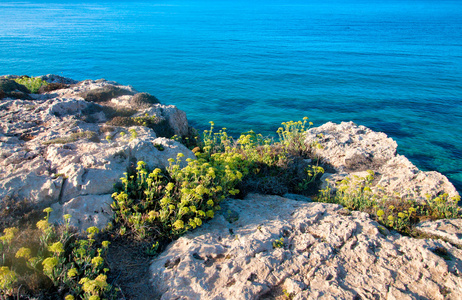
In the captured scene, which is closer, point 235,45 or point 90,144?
point 90,144

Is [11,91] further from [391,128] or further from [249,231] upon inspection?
[391,128]

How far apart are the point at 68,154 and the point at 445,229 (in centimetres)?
844

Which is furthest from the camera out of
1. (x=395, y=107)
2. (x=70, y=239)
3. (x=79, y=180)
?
(x=395, y=107)

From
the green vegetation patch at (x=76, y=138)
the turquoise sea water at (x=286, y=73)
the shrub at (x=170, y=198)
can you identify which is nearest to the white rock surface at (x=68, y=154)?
the green vegetation patch at (x=76, y=138)

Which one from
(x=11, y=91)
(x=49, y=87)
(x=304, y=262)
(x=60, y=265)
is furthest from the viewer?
(x=49, y=87)

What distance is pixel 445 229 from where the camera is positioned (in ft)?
19.7

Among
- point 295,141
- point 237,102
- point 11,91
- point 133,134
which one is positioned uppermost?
point 11,91

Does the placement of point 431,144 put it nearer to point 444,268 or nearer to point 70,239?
point 444,268

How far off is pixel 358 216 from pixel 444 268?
1660mm

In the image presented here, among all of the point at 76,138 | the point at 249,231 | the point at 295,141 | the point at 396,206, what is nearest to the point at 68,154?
the point at 76,138

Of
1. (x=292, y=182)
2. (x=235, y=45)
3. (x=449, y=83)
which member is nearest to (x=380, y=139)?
(x=292, y=182)

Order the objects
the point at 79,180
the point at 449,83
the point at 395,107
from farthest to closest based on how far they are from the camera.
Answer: the point at 449,83, the point at 395,107, the point at 79,180

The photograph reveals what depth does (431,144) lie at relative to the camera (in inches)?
635

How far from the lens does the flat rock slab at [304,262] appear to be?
4379 millimetres
